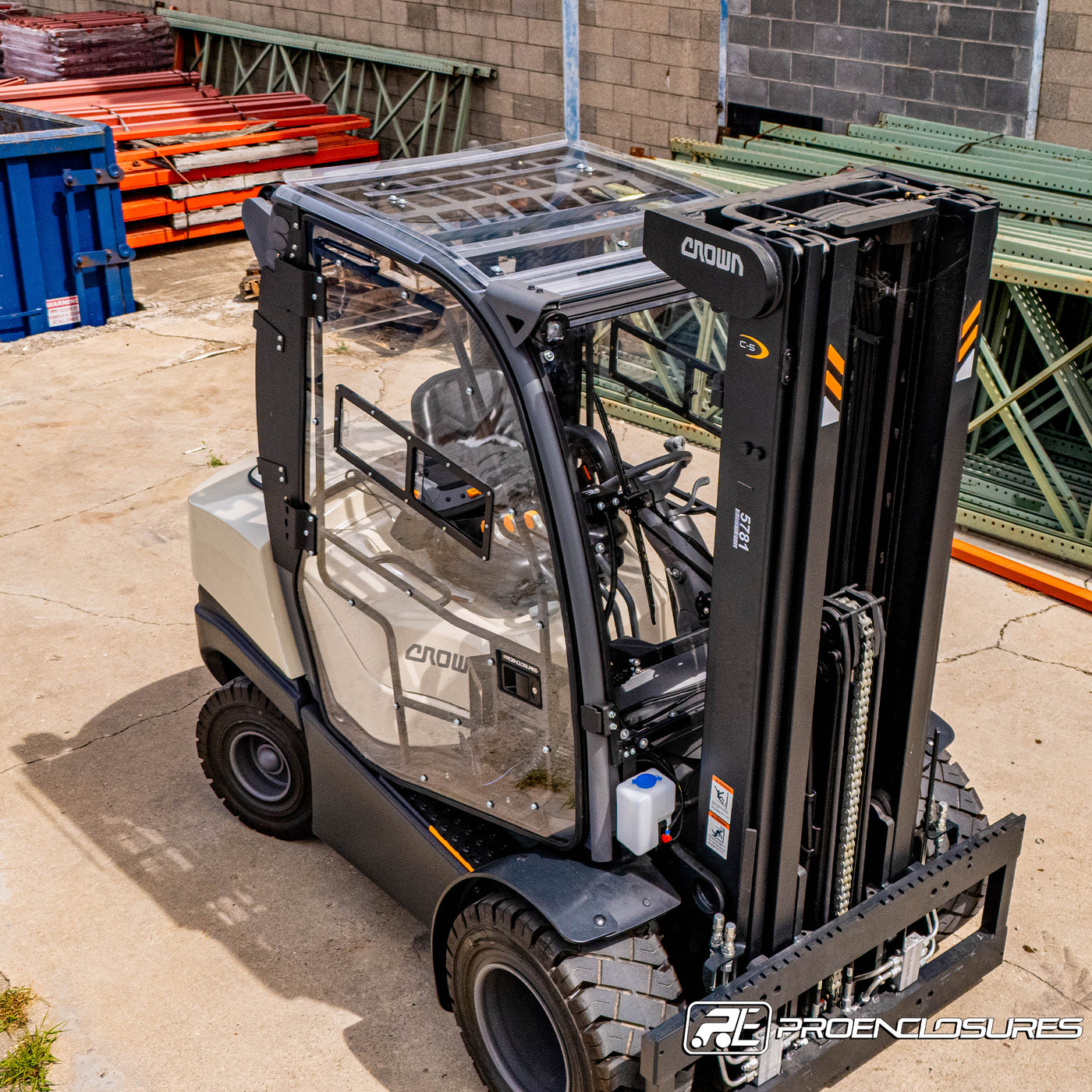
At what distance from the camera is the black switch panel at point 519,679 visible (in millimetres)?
3357

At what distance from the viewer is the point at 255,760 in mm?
4828

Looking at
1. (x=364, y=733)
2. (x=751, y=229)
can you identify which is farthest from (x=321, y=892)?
(x=751, y=229)

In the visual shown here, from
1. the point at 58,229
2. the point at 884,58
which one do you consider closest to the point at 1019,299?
the point at 884,58

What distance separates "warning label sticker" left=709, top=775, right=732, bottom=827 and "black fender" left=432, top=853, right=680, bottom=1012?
0.82 ft

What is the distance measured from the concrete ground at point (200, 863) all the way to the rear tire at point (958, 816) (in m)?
0.42

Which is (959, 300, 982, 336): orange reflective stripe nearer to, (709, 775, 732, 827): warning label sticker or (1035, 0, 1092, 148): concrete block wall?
(709, 775, 732, 827): warning label sticker

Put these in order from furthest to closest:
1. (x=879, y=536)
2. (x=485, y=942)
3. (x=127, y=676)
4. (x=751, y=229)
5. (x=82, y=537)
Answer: (x=82, y=537), (x=127, y=676), (x=485, y=942), (x=879, y=536), (x=751, y=229)

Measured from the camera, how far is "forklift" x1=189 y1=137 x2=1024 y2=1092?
2904mm

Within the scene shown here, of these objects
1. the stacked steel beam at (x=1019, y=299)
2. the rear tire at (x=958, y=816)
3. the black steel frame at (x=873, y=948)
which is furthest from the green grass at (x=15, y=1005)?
the stacked steel beam at (x=1019, y=299)

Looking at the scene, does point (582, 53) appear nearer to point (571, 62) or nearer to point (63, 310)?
point (571, 62)

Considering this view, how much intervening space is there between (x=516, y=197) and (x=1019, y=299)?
4.08 metres

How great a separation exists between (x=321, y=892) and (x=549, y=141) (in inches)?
106

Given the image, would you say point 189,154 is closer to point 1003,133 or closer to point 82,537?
point 82,537

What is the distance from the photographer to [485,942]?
11.3 feet
